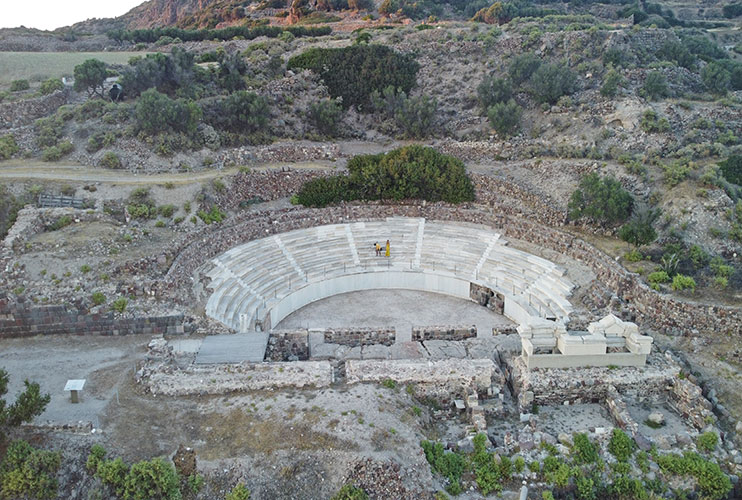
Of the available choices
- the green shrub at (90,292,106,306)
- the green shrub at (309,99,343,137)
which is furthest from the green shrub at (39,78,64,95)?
the green shrub at (90,292,106,306)

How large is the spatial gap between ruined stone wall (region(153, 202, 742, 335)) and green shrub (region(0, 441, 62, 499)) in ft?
31.2

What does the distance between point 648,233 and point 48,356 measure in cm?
2688

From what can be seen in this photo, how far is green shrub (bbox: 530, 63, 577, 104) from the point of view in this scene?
44.2m

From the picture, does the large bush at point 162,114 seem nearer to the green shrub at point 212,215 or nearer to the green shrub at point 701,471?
the green shrub at point 212,215

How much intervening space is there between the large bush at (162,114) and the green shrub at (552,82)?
83.4 feet

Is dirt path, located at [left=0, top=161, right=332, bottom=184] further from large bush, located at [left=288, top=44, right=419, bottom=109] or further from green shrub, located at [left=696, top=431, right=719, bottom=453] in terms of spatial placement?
green shrub, located at [left=696, top=431, right=719, bottom=453]

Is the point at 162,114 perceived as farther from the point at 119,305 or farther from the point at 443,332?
the point at 443,332

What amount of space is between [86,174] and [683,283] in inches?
1255

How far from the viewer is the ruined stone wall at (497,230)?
23.8 m

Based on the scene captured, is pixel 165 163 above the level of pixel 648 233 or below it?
above

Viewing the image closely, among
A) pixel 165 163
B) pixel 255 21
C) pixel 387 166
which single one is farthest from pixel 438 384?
pixel 255 21

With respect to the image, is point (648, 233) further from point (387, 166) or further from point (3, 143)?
point (3, 143)

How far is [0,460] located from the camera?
15.5 m

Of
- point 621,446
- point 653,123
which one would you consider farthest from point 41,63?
Result: point 621,446
